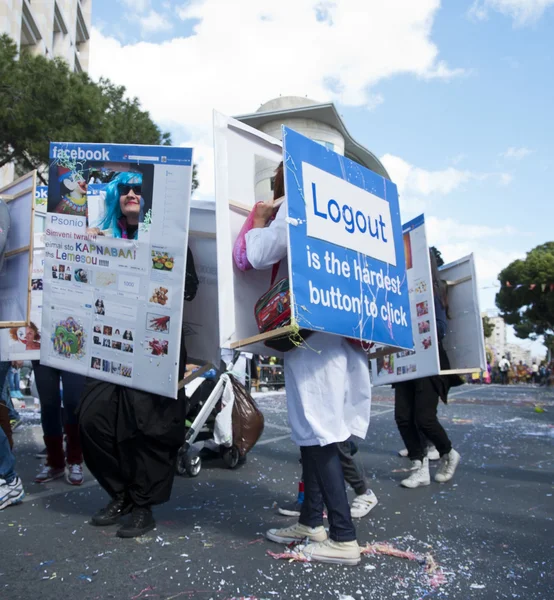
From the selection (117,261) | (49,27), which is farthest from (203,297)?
(49,27)

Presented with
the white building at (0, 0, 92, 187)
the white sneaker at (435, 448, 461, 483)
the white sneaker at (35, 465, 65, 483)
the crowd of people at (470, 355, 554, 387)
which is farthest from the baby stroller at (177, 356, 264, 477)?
the crowd of people at (470, 355, 554, 387)

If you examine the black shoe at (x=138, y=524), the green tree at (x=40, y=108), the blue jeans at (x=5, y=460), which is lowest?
the black shoe at (x=138, y=524)

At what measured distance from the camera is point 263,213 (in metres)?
2.99

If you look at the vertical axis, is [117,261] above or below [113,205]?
below

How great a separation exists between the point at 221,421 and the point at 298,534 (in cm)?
242

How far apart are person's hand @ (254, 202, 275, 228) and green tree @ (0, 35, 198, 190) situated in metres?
11.5

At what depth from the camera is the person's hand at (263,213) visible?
297 centimetres

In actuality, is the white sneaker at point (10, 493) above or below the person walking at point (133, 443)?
below

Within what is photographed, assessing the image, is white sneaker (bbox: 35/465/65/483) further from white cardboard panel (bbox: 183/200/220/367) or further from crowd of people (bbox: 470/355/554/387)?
crowd of people (bbox: 470/355/554/387)

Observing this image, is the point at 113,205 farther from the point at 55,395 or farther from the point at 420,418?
the point at 420,418

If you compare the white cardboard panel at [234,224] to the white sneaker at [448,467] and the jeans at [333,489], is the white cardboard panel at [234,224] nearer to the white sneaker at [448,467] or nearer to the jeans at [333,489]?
the jeans at [333,489]

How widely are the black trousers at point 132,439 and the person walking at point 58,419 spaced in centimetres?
131

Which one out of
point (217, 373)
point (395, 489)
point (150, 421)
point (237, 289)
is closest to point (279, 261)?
point (237, 289)

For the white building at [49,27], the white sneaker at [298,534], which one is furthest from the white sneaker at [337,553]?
the white building at [49,27]
